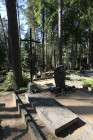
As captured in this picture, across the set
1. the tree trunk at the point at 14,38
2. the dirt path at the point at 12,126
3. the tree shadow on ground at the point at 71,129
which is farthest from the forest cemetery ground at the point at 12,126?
the tree trunk at the point at 14,38

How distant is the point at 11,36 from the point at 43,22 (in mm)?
8908

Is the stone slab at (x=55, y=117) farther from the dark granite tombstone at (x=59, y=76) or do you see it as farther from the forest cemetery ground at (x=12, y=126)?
the dark granite tombstone at (x=59, y=76)

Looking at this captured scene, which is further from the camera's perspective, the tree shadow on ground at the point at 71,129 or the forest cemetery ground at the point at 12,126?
the forest cemetery ground at the point at 12,126

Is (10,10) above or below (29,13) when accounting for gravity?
below

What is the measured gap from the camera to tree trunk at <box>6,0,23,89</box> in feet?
16.3

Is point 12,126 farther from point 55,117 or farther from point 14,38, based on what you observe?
point 14,38

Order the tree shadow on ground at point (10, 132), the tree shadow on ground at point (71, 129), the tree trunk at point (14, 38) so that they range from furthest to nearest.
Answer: the tree trunk at point (14, 38), the tree shadow on ground at point (10, 132), the tree shadow on ground at point (71, 129)

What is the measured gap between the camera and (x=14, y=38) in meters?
5.14

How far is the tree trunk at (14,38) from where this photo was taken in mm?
4961

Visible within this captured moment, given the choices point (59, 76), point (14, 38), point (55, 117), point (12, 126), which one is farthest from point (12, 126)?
point (14, 38)

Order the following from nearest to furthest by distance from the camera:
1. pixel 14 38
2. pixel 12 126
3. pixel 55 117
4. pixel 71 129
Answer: pixel 71 129 → pixel 55 117 → pixel 12 126 → pixel 14 38

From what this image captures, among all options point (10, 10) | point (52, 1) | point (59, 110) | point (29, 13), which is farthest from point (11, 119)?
Result: point (29, 13)

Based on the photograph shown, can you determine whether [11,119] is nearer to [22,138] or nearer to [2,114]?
[2,114]

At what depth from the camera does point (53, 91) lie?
4.87 m
